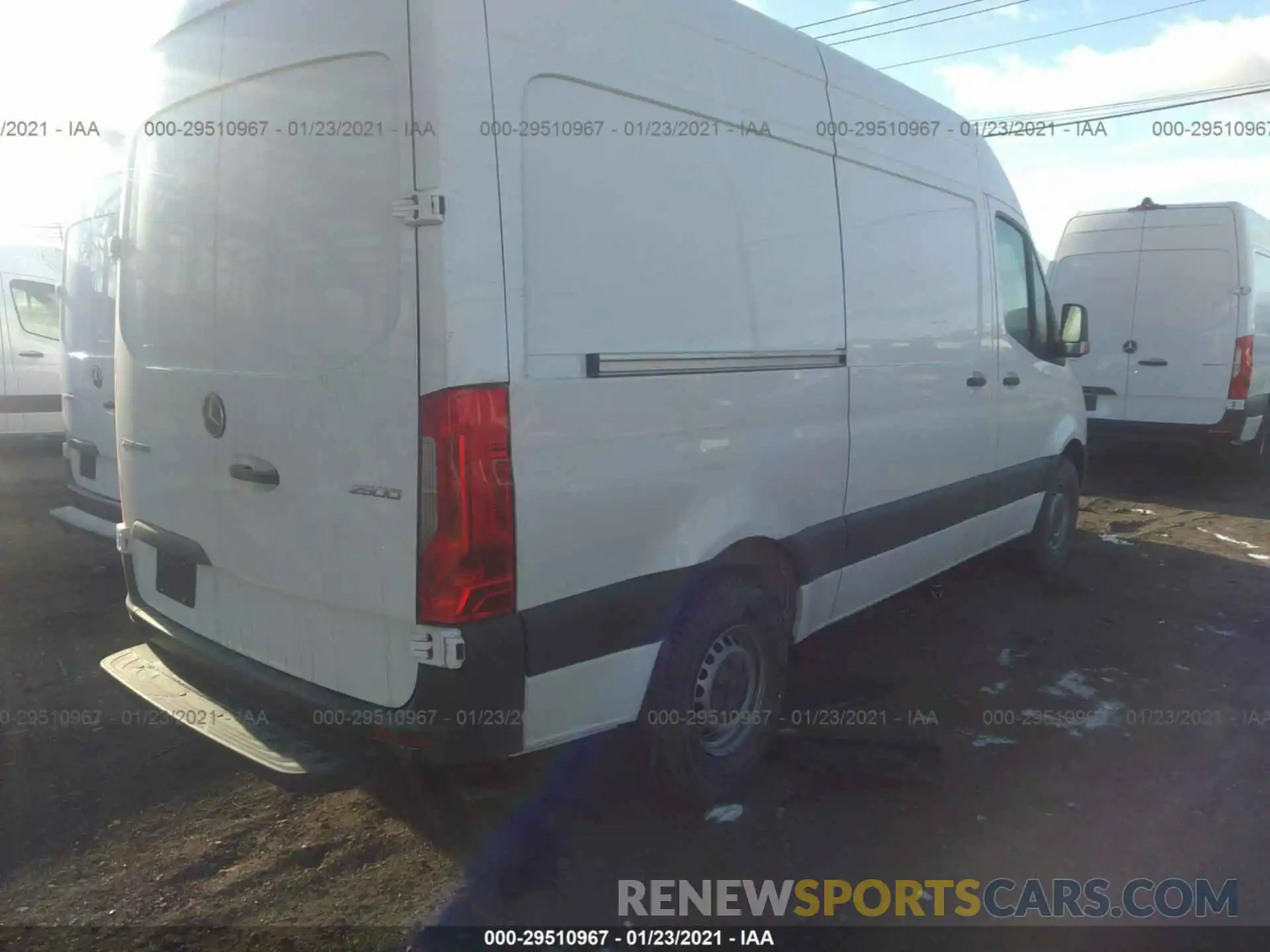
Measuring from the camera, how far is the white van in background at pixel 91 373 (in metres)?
5.39

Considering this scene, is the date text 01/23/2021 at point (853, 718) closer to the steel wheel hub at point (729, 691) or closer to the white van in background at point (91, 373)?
the steel wheel hub at point (729, 691)

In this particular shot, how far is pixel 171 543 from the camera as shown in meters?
3.27

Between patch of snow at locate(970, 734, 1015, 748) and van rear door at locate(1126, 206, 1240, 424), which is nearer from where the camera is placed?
patch of snow at locate(970, 734, 1015, 748)

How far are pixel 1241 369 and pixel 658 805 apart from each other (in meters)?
8.07

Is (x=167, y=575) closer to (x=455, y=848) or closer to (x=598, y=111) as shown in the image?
(x=455, y=848)

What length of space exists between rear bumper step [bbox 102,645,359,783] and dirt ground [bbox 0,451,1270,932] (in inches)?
2.9

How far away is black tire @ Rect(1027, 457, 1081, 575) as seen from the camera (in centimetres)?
608

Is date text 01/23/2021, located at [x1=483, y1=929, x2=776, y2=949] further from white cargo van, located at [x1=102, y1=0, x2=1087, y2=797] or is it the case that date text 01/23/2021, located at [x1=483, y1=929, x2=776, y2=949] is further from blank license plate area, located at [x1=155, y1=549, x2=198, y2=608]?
blank license plate area, located at [x1=155, y1=549, x2=198, y2=608]

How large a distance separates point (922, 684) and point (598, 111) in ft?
9.98

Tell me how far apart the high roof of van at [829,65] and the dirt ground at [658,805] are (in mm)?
2346

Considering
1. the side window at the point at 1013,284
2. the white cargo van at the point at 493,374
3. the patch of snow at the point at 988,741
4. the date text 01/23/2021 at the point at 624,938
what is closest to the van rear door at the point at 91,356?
the white cargo van at the point at 493,374

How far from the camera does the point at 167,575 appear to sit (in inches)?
133

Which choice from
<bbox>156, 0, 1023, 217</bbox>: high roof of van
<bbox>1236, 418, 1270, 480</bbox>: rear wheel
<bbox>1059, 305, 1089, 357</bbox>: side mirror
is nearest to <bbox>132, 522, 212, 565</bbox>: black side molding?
<bbox>156, 0, 1023, 217</bbox>: high roof of van

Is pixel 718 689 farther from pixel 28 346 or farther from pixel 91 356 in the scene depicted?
pixel 28 346
